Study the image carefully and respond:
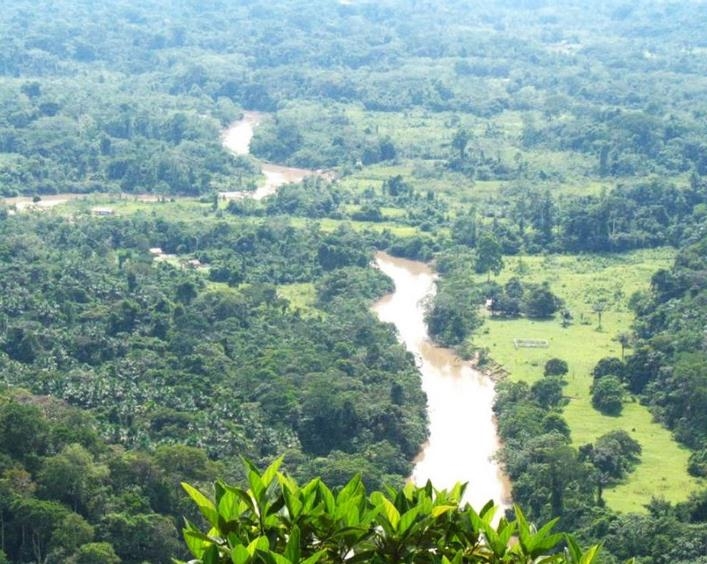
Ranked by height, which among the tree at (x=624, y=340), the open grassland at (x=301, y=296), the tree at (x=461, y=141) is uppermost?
the tree at (x=624, y=340)

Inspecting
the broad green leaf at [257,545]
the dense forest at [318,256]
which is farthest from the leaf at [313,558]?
the dense forest at [318,256]

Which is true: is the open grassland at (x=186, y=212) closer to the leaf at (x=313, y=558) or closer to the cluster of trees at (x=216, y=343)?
the cluster of trees at (x=216, y=343)

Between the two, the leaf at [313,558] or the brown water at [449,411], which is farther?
the brown water at [449,411]

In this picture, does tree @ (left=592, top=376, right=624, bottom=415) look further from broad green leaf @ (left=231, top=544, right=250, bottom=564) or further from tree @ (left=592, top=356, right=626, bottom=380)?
broad green leaf @ (left=231, top=544, right=250, bottom=564)

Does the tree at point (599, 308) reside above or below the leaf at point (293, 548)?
below

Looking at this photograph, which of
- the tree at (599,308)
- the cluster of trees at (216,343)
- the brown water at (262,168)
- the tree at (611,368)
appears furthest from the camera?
the brown water at (262,168)

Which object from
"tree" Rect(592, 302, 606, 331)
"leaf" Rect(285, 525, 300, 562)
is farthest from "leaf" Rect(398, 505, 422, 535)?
"tree" Rect(592, 302, 606, 331)

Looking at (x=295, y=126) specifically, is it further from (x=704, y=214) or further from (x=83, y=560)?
(x=83, y=560)

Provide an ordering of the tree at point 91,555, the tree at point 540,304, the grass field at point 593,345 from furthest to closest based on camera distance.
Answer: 1. the tree at point 540,304
2. the grass field at point 593,345
3. the tree at point 91,555
